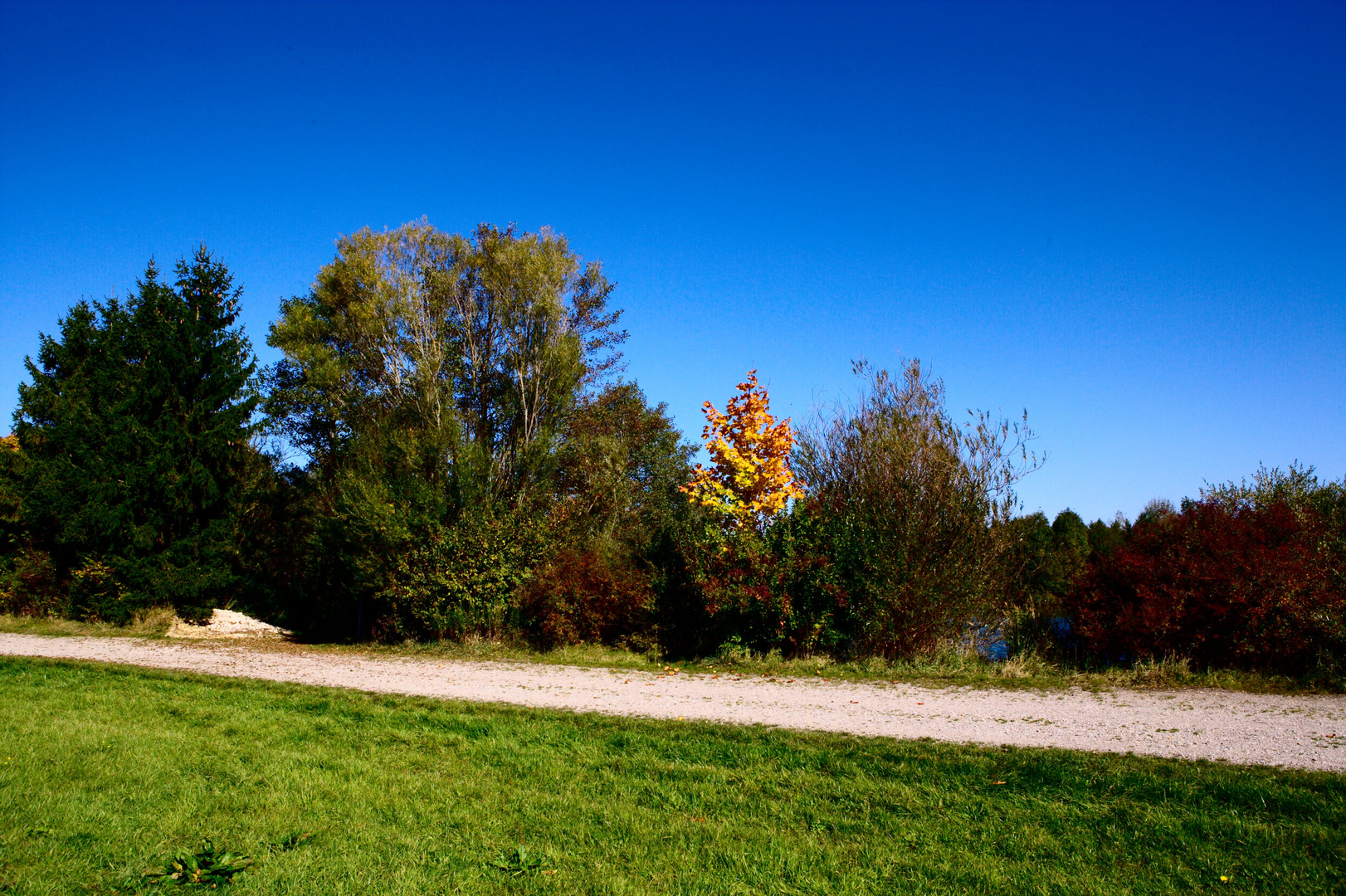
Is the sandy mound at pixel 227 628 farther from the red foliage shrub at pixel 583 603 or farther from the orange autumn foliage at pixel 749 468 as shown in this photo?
the orange autumn foliage at pixel 749 468

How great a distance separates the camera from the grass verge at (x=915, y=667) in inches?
372

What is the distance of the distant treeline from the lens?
10859 mm

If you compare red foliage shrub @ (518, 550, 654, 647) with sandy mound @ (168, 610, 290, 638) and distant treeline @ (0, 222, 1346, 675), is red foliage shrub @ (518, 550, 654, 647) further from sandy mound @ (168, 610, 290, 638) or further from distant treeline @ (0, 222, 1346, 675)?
sandy mound @ (168, 610, 290, 638)

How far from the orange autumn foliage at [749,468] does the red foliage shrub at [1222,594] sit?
5.06 meters

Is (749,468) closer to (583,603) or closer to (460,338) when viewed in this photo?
(583,603)

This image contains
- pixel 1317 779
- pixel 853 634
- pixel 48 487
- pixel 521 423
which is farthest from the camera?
pixel 521 423

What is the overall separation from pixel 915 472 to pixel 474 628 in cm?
800

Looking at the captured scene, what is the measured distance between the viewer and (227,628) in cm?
1773

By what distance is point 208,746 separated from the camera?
6.48m

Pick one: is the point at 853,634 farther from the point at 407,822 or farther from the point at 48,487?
the point at 48,487

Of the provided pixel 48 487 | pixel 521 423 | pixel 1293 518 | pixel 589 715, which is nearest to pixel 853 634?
pixel 589 715

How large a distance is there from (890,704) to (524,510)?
8.47 meters

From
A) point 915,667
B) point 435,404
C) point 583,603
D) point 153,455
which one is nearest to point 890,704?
point 915,667

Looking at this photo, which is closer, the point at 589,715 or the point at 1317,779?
the point at 1317,779
